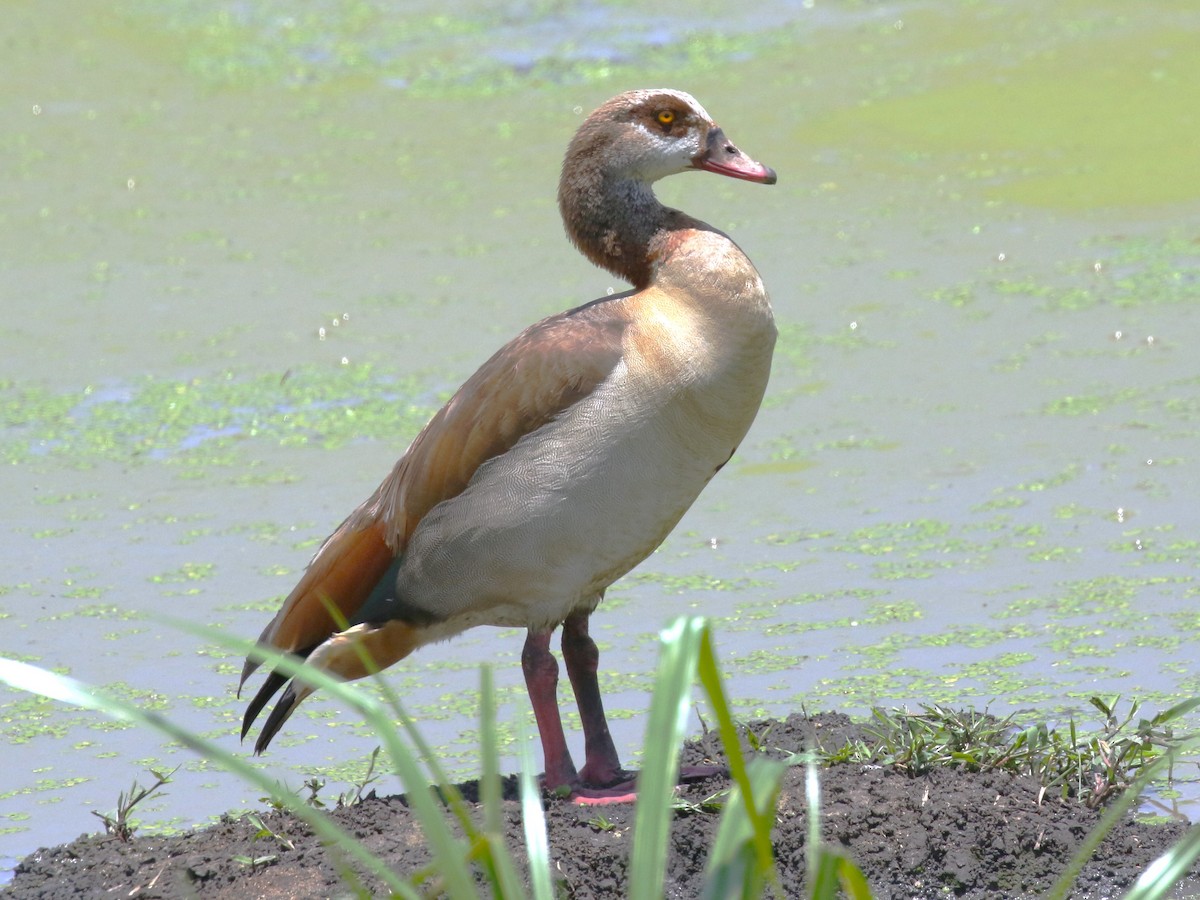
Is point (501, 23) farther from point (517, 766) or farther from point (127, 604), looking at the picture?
point (517, 766)

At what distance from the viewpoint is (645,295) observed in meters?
3.84

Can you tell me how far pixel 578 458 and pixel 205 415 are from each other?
3.41 metres

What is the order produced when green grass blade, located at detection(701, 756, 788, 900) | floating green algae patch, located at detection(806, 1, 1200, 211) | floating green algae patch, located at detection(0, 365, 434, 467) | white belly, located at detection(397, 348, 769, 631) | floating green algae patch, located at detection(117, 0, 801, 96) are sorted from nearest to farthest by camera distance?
green grass blade, located at detection(701, 756, 788, 900)
white belly, located at detection(397, 348, 769, 631)
floating green algae patch, located at detection(0, 365, 434, 467)
floating green algae patch, located at detection(806, 1, 1200, 211)
floating green algae patch, located at detection(117, 0, 801, 96)

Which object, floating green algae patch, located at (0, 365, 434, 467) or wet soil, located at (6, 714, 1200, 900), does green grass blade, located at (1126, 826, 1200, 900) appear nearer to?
wet soil, located at (6, 714, 1200, 900)

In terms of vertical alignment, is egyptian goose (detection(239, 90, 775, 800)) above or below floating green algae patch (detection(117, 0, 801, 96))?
below

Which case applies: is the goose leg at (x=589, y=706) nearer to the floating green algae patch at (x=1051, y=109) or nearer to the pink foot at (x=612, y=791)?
the pink foot at (x=612, y=791)

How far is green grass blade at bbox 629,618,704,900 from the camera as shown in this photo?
83.1 inches

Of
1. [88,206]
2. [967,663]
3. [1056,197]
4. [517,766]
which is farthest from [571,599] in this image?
[88,206]

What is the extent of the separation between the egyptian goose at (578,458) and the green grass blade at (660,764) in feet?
4.93

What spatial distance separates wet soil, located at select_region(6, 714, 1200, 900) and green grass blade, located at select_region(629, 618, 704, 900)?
129cm

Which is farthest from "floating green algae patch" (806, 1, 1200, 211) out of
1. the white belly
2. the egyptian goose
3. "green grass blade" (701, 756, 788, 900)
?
"green grass blade" (701, 756, 788, 900)

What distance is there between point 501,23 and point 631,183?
695cm

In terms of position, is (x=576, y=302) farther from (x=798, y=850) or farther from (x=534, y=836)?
(x=534, y=836)

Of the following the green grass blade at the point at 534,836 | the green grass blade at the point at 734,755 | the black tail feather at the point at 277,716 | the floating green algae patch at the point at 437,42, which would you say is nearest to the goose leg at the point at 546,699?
the black tail feather at the point at 277,716
